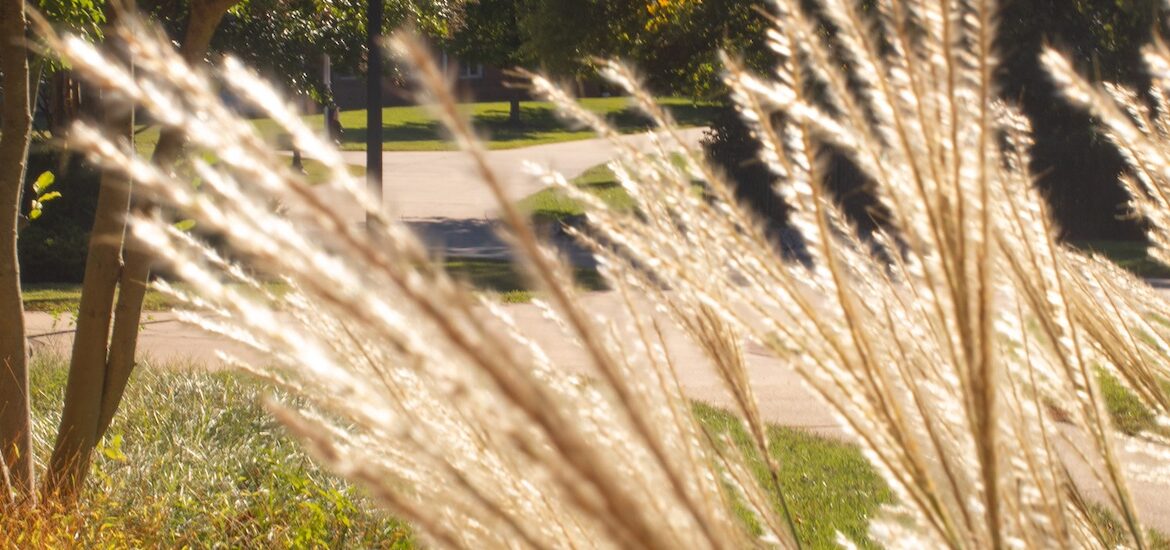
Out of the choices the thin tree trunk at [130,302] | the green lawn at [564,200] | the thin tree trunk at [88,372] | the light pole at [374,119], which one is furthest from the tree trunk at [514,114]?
the thin tree trunk at [88,372]

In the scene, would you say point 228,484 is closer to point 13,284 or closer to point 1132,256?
point 13,284

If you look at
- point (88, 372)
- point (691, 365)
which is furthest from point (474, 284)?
point (88, 372)

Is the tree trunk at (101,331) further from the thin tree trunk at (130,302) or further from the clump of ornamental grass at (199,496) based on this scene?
the clump of ornamental grass at (199,496)

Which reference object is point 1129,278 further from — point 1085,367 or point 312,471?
point 312,471

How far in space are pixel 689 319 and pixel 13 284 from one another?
3.54 m

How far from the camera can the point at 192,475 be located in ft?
16.2

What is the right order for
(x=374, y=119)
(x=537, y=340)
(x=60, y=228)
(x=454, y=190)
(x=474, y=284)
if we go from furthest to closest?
(x=454, y=190) < (x=60, y=228) < (x=374, y=119) < (x=474, y=284) < (x=537, y=340)

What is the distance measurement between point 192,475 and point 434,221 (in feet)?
51.4

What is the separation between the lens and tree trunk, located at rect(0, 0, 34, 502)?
13.4 ft

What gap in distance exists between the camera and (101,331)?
14.4 feet

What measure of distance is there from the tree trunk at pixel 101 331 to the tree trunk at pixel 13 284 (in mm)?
133

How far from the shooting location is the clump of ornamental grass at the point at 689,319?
0.62m

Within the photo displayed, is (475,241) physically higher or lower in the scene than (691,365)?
lower

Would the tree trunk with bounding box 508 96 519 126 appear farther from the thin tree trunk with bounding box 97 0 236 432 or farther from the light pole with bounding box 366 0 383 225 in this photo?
the thin tree trunk with bounding box 97 0 236 432
